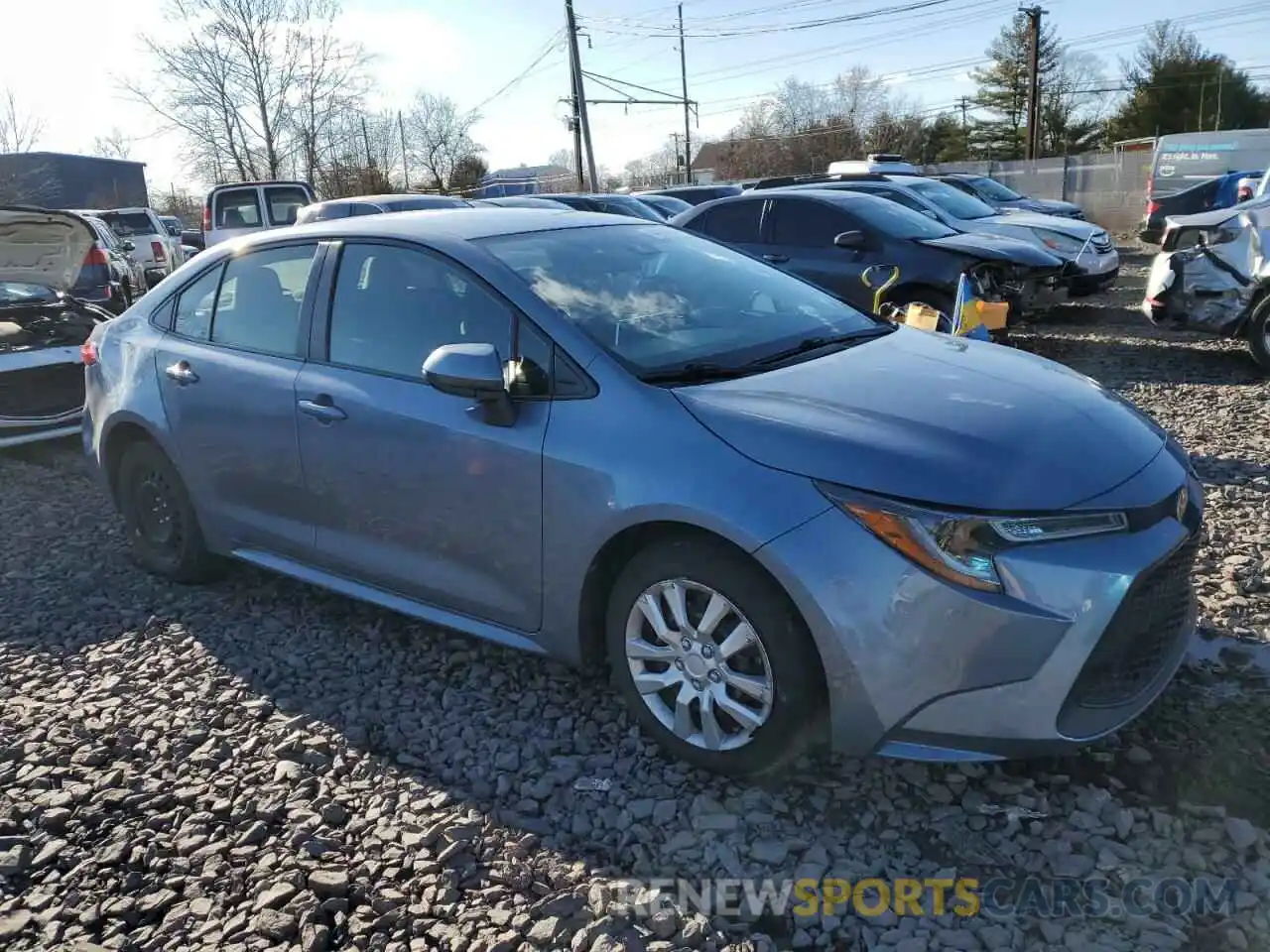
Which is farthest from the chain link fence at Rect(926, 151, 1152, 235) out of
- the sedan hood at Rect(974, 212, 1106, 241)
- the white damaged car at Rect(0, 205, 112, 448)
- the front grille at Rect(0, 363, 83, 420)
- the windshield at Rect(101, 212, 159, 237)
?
the front grille at Rect(0, 363, 83, 420)

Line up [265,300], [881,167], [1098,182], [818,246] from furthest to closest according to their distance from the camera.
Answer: [1098,182]
[881,167]
[818,246]
[265,300]

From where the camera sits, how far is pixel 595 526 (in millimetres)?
2945

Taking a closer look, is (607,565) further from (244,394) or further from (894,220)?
(894,220)

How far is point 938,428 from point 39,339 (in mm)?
6911

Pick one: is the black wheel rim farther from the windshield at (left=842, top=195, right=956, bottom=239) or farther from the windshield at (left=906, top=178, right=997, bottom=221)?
the windshield at (left=906, top=178, right=997, bottom=221)

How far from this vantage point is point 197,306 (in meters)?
4.36

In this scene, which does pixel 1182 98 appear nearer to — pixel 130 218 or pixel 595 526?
pixel 130 218

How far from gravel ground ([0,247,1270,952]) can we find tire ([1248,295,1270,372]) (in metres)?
4.31

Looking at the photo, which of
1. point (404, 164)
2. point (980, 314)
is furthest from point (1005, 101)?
point (980, 314)

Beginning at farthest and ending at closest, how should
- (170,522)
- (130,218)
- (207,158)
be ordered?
(207,158)
(130,218)
(170,522)

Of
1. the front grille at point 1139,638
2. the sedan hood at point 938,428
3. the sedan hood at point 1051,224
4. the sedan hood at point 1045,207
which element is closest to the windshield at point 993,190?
the sedan hood at point 1045,207

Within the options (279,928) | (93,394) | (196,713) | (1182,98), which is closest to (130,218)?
(93,394)

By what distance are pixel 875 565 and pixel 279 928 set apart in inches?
68.0

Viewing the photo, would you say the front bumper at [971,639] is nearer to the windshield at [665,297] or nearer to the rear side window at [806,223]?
the windshield at [665,297]
